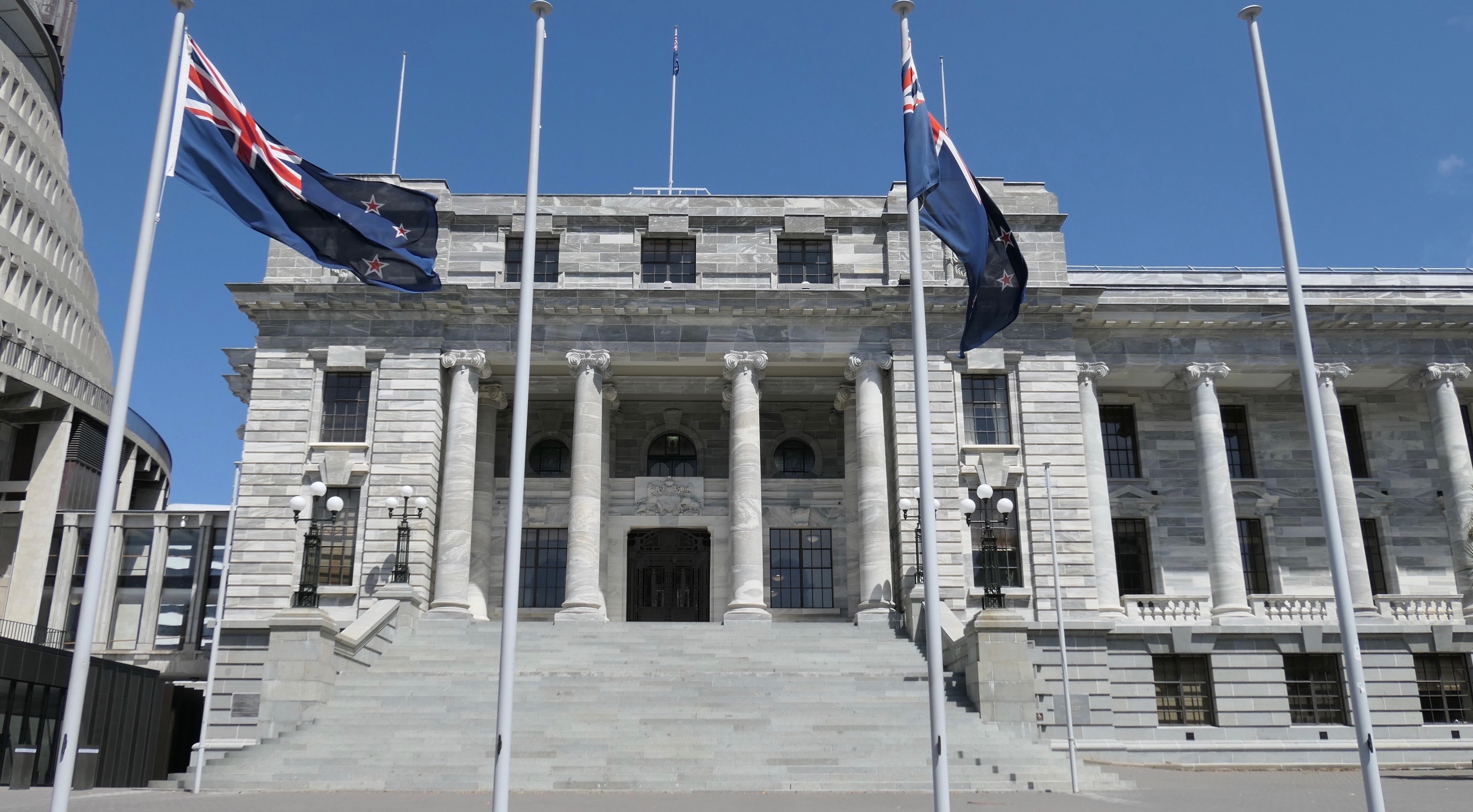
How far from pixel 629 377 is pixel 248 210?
889 inches

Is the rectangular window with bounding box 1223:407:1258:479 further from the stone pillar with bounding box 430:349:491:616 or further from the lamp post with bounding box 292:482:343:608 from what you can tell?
the lamp post with bounding box 292:482:343:608

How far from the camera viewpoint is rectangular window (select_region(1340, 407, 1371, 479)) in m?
41.2

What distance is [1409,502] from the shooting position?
40625mm

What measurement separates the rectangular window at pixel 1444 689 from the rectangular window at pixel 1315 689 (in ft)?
7.70

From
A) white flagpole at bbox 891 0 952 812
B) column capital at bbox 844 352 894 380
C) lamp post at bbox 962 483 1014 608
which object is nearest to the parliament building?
column capital at bbox 844 352 894 380

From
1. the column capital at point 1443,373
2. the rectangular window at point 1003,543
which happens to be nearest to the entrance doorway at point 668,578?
the rectangular window at point 1003,543

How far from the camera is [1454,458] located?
37969 mm

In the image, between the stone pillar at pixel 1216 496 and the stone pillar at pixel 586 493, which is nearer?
the stone pillar at pixel 586 493

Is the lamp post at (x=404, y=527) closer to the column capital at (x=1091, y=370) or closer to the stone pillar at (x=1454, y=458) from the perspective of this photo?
the column capital at (x=1091, y=370)

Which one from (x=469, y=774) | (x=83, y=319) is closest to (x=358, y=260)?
(x=469, y=774)

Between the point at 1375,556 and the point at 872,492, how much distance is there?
723 inches

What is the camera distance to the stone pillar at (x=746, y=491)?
34500 mm

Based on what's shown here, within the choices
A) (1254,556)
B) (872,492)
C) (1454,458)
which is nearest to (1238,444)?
(1254,556)

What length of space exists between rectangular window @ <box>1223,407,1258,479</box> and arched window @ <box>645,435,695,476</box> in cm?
1839
